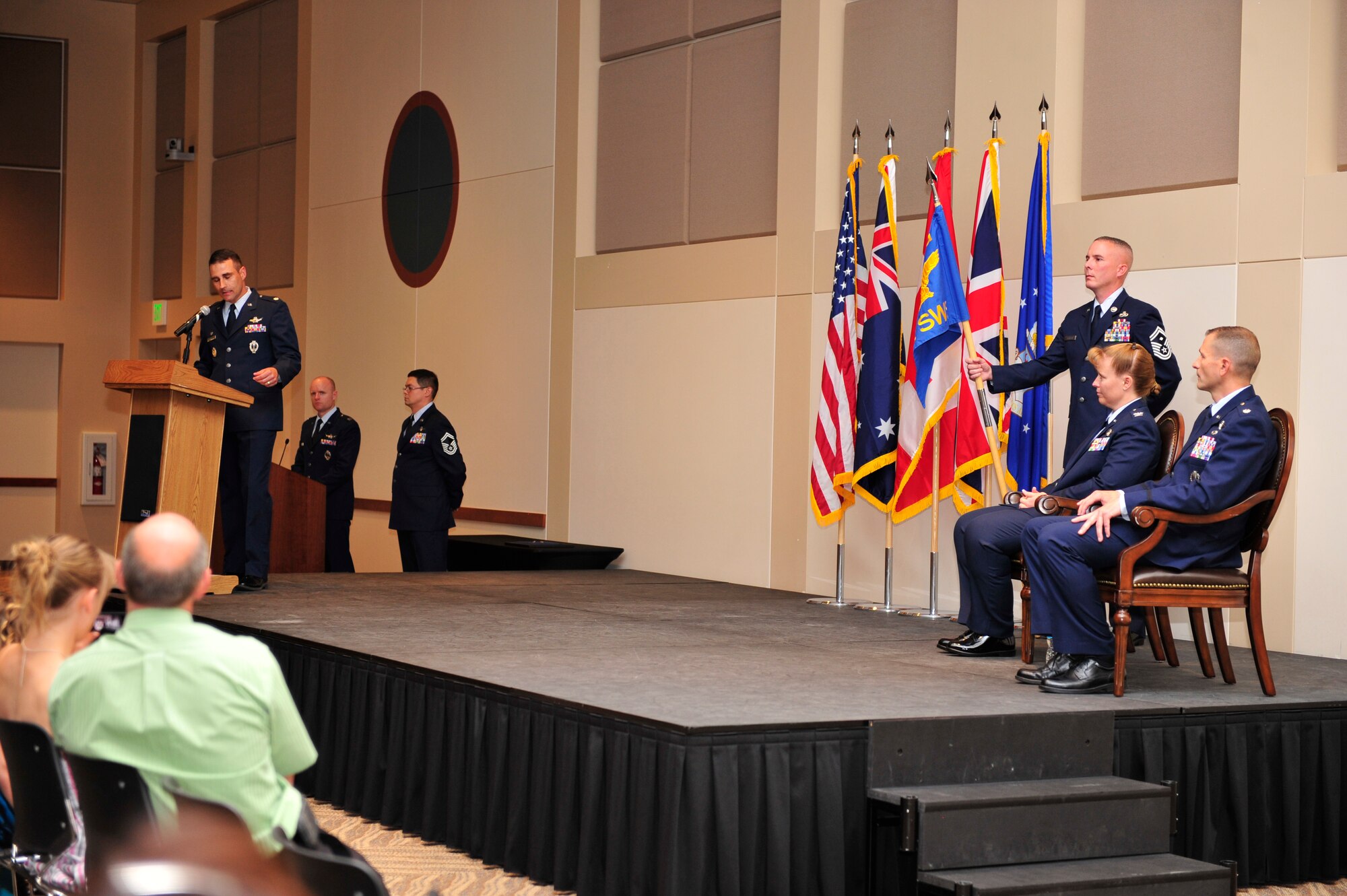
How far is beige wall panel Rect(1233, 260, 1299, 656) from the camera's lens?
5414mm

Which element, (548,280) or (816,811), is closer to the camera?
(816,811)

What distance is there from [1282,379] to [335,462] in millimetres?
5565

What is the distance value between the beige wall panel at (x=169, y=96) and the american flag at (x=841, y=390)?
850cm

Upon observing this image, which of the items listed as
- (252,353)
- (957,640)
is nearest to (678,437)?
(252,353)

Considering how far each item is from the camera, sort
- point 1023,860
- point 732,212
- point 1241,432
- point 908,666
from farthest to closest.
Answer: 1. point 732,212
2. point 908,666
3. point 1241,432
4. point 1023,860

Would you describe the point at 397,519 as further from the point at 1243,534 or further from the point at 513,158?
the point at 1243,534

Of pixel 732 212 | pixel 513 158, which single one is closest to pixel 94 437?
pixel 513 158

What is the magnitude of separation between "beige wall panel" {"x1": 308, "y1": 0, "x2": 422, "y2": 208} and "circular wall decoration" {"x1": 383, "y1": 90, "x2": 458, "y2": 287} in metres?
0.14

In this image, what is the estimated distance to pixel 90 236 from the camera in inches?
531

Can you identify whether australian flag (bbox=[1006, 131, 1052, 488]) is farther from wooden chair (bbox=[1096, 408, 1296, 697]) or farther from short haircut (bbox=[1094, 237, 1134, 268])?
wooden chair (bbox=[1096, 408, 1296, 697])

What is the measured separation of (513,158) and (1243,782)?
6731 mm

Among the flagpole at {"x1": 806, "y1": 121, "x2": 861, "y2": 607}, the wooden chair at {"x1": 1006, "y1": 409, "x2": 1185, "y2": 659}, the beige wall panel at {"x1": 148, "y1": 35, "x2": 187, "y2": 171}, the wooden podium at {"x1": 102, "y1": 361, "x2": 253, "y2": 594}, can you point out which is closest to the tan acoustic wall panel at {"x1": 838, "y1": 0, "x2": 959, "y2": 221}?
the flagpole at {"x1": 806, "y1": 121, "x2": 861, "y2": 607}

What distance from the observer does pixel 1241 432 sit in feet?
13.8

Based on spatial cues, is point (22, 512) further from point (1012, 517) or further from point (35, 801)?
point (35, 801)
